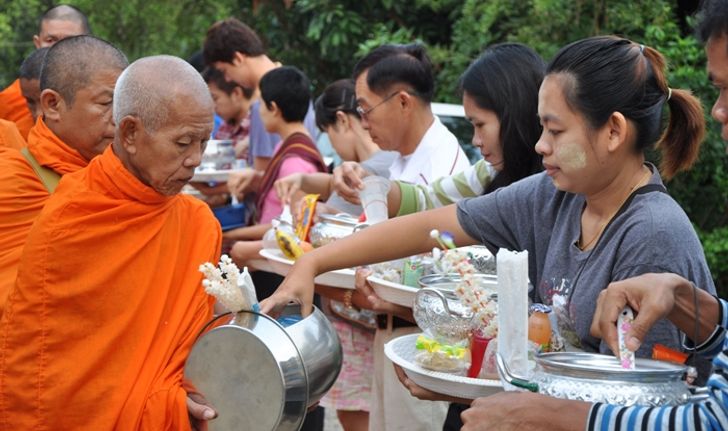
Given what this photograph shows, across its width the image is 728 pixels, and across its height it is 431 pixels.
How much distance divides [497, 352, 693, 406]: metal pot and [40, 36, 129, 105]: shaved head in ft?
6.85

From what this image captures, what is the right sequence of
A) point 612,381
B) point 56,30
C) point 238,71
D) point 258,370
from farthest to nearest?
point 238,71 → point 56,30 → point 258,370 → point 612,381

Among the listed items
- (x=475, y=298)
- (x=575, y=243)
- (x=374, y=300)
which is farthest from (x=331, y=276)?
(x=575, y=243)

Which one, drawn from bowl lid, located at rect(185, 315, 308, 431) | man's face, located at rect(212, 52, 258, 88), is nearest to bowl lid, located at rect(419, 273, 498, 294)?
bowl lid, located at rect(185, 315, 308, 431)

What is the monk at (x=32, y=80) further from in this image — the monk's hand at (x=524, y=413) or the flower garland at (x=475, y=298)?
the monk's hand at (x=524, y=413)

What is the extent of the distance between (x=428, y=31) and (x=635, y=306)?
8370 mm

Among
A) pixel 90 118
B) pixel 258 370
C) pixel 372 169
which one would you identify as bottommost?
pixel 372 169

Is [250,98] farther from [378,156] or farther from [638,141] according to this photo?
[638,141]

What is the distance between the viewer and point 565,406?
2.16 metres

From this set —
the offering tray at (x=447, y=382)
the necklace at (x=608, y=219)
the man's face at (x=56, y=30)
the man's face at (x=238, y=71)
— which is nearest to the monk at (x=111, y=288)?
the offering tray at (x=447, y=382)

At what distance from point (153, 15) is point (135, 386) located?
11.1 m

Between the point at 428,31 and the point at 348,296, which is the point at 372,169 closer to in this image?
the point at 348,296

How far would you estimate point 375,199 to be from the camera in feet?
13.7

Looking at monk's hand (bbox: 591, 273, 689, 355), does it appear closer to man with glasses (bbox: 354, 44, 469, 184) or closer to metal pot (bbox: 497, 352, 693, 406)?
metal pot (bbox: 497, 352, 693, 406)

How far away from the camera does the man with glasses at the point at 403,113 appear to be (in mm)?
4582
